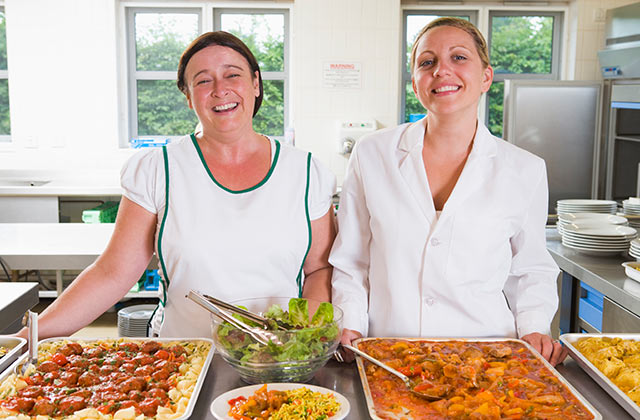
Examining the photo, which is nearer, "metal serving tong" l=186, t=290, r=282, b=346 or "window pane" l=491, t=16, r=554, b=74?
"metal serving tong" l=186, t=290, r=282, b=346

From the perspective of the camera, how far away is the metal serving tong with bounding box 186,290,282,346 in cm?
128

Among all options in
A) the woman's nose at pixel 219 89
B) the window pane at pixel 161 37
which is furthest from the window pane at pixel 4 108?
the woman's nose at pixel 219 89

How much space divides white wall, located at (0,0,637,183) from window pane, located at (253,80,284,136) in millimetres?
420

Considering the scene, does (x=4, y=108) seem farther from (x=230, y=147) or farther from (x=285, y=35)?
(x=230, y=147)

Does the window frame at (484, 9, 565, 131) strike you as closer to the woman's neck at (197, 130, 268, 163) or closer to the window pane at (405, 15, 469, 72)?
the window pane at (405, 15, 469, 72)

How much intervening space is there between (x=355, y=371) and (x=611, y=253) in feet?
6.00

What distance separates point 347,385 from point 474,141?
769mm

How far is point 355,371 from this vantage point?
4.66 ft

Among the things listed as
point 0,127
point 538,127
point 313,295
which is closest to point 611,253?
point 313,295

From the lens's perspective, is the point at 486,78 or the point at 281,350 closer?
the point at 281,350

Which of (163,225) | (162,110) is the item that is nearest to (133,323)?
(163,225)

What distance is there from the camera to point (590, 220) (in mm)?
3035

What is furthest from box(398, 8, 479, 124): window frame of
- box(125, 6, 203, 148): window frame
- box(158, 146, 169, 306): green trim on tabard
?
box(158, 146, 169, 306): green trim on tabard

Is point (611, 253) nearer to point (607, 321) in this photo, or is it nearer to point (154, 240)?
point (607, 321)
